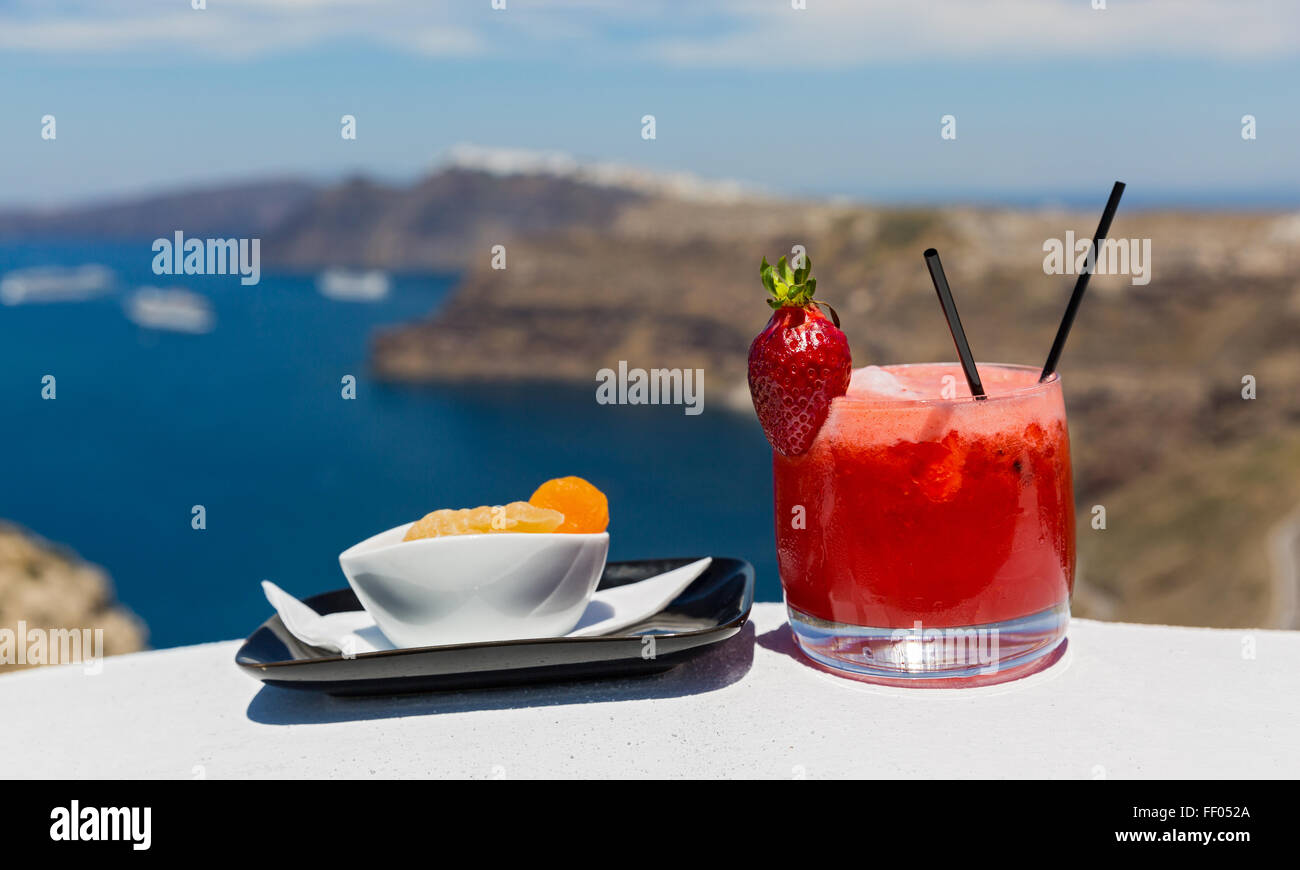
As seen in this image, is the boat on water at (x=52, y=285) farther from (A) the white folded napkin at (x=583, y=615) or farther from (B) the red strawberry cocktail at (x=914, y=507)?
(B) the red strawberry cocktail at (x=914, y=507)

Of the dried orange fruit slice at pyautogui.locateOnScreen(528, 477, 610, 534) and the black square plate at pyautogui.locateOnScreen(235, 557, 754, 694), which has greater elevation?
the dried orange fruit slice at pyautogui.locateOnScreen(528, 477, 610, 534)

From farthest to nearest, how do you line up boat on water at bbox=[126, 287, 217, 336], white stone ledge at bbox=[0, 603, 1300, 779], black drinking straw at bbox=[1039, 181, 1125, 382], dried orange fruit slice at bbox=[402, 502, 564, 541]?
boat on water at bbox=[126, 287, 217, 336]
dried orange fruit slice at bbox=[402, 502, 564, 541]
black drinking straw at bbox=[1039, 181, 1125, 382]
white stone ledge at bbox=[0, 603, 1300, 779]

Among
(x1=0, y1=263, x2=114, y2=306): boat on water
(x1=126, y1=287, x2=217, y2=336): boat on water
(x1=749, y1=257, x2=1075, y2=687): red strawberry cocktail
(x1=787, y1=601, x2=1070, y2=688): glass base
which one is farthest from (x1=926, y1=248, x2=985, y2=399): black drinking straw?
(x1=0, y1=263, x2=114, y2=306): boat on water

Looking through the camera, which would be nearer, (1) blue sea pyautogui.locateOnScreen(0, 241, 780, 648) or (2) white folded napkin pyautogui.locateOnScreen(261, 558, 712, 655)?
(2) white folded napkin pyautogui.locateOnScreen(261, 558, 712, 655)

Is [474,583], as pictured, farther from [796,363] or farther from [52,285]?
[52,285]

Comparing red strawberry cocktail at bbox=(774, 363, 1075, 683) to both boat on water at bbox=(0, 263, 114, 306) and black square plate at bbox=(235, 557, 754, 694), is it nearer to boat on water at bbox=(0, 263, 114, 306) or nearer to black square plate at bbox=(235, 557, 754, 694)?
black square plate at bbox=(235, 557, 754, 694)
